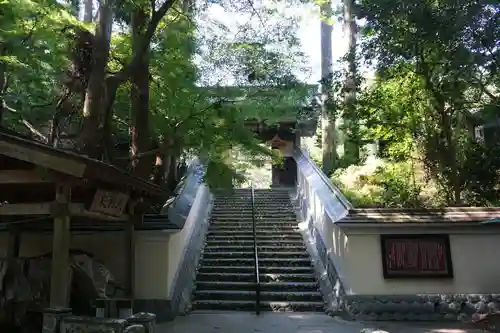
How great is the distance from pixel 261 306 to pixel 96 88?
4.91 metres

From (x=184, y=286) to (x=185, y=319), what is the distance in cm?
97

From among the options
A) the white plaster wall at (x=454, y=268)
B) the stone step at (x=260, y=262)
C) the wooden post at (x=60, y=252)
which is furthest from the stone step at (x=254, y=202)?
the wooden post at (x=60, y=252)

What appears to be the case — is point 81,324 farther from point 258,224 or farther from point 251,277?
point 258,224

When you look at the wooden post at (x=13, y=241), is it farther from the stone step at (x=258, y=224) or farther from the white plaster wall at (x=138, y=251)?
the stone step at (x=258, y=224)

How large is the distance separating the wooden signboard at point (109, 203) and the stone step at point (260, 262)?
3.59 metres

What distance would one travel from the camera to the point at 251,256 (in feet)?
34.1

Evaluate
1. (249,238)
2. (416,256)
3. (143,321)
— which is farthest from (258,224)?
(143,321)

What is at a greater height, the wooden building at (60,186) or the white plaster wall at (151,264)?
the wooden building at (60,186)

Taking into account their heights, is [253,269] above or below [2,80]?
below

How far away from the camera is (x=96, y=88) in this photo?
7.55 m

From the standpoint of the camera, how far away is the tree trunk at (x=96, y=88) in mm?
7547

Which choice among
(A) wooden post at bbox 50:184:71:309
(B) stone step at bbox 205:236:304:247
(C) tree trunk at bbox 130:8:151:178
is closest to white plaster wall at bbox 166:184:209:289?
(B) stone step at bbox 205:236:304:247

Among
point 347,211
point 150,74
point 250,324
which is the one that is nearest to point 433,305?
point 347,211

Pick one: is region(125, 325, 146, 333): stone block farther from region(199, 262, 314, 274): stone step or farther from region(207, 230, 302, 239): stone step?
region(207, 230, 302, 239): stone step
